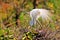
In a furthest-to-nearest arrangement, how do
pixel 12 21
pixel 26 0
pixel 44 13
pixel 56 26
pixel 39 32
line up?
1. pixel 26 0
2. pixel 12 21
3. pixel 44 13
4. pixel 56 26
5. pixel 39 32

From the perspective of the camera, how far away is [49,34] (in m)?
3.00

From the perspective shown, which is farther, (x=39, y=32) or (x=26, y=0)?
(x=26, y=0)

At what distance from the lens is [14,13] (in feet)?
16.4

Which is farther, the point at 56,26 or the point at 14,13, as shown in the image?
the point at 14,13

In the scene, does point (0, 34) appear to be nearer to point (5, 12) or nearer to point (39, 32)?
point (39, 32)

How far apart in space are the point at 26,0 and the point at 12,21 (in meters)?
0.70

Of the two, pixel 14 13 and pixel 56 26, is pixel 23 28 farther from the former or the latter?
pixel 14 13

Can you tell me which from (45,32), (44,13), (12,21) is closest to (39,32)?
(45,32)

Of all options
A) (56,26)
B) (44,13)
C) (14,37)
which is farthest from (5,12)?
(14,37)

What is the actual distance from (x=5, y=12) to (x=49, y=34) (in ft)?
7.21

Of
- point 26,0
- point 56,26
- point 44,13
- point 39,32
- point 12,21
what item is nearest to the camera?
point 39,32

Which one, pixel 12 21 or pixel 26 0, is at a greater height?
pixel 26 0

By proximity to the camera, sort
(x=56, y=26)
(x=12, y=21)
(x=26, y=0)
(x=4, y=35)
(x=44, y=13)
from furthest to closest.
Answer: (x=26, y=0), (x=12, y=21), (x=44, y=13), (x=56, y=26), (x=4, y=35)

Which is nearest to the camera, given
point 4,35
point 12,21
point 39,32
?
point 39,32
